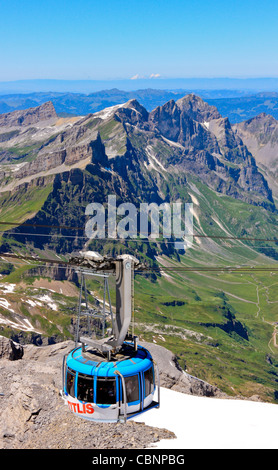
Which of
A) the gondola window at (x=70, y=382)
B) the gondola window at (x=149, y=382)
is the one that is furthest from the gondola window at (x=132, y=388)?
the gondola window at (x=70, y=382)

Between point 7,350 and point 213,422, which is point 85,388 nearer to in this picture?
point 213,422

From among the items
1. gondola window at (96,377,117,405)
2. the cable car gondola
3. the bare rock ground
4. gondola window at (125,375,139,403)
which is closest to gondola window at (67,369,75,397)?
the cable car gondola

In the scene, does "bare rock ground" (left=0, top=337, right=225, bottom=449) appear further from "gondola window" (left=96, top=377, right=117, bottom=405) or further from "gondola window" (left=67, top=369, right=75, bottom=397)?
"gondola window" (left=67, top=369, right=75, bottom=397)

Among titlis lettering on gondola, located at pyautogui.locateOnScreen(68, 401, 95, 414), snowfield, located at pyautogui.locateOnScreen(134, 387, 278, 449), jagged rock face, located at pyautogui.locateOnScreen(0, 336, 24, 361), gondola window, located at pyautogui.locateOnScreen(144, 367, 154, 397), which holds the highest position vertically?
gondola window, located at pyautogui.locateOnScreen(144, 367, 154, 397)

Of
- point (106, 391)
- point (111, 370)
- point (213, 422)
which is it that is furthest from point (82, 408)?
point (213, 422)

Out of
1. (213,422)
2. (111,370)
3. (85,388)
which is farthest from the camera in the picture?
(213,422)
